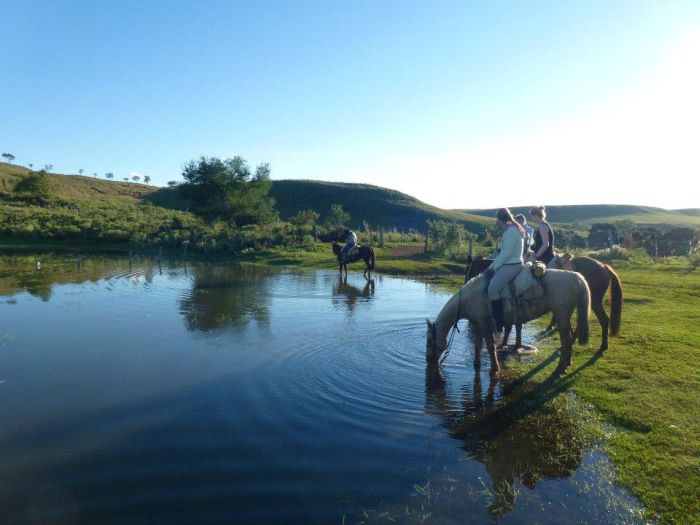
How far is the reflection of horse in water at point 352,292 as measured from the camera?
15.9m

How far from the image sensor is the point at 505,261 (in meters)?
7.92

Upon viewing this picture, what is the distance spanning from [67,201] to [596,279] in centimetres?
7726

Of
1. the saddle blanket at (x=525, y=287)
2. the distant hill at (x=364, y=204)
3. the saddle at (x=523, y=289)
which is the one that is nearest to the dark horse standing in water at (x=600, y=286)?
the saddle at (x=523, y=289)

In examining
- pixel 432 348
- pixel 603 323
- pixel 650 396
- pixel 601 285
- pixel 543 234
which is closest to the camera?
pixel 650 396

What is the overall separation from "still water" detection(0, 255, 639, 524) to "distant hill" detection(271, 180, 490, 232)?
229ft

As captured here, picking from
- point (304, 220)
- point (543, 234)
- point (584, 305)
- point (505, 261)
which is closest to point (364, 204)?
point (304, 220)

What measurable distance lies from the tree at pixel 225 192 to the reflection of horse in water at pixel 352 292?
25330mm

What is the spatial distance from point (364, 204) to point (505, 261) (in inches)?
3303

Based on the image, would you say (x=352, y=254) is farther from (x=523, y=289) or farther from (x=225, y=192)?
(x=225, y=192)

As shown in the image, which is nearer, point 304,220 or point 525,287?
point 525,287

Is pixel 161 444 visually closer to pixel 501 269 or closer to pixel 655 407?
pixel 501 269

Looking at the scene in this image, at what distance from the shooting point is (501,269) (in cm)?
801

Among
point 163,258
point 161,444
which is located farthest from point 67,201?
point 161,444

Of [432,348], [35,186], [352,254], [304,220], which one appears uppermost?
[35,186]
